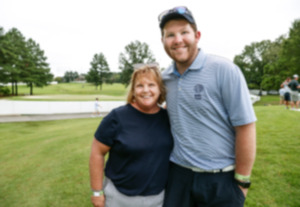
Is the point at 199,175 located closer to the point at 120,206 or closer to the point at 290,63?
the point at 120,206

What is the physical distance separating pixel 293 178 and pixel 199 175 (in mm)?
2767

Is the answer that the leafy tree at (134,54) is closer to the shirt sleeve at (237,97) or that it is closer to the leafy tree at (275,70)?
the leafy tree at (275,70)

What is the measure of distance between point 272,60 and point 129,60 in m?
44.2

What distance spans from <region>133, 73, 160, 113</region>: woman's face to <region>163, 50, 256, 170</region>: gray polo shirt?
27 cm

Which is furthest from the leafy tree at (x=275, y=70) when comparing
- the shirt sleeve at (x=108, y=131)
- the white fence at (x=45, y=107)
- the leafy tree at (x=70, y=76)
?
the leafy tree at (x=70, y=76)

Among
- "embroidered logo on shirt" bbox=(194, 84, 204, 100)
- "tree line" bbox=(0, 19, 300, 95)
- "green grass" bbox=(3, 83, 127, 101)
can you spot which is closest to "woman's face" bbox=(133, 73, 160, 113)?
"embroidered logo on shirt" bbox=(194, 84, 204, 100)

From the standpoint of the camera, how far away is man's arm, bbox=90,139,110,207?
203 cm

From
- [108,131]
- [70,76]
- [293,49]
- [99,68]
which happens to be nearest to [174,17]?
[108,131]

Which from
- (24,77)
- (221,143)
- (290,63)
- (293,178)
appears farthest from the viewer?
(24,77)

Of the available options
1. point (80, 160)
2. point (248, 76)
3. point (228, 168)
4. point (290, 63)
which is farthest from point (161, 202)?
point (248, 76)

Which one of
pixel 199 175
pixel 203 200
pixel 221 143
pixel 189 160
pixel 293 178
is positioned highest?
pixel 221 143

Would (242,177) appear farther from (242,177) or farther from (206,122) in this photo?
(206,122)

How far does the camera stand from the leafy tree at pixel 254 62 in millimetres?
57438

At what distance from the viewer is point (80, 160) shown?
227 inches
